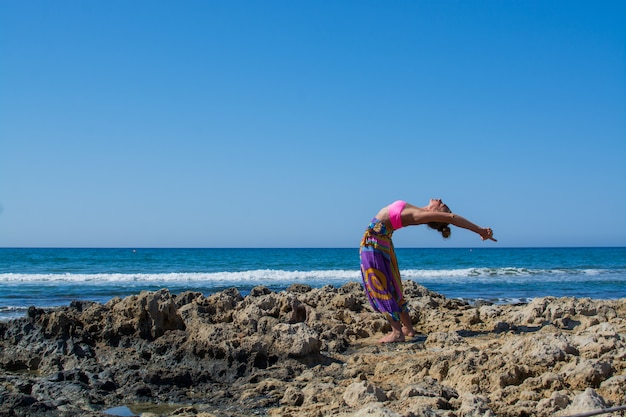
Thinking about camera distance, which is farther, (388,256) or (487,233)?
(388,256)

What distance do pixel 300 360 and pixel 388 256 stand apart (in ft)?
4.67

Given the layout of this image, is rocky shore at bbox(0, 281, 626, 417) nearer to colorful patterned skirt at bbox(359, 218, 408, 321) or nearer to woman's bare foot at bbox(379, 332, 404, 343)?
woman's bare foot at bbox(379, 332, 404, 343)

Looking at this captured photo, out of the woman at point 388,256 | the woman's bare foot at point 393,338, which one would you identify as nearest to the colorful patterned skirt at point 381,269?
the woman at point 388,256

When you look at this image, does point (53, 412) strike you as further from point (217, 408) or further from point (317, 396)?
point (317, 396)

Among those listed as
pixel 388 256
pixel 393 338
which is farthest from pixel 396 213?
pixel 393 338

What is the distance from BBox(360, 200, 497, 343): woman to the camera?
574cm

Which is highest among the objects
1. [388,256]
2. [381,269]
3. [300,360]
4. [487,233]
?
[487,233]

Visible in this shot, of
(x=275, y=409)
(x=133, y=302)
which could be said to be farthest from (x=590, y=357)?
(x=133, y=302)

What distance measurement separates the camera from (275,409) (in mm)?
3988

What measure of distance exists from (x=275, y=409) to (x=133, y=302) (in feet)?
8.19

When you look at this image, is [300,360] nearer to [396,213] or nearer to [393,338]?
[393,338]

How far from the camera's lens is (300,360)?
5.07 metres

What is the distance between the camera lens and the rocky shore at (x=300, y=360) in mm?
3727

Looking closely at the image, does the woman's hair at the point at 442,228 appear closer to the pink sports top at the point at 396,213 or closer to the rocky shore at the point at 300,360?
the pink sports top at the point at 396,213
